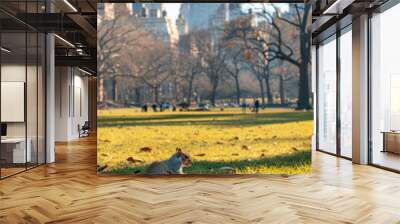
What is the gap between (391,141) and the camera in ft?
23.9

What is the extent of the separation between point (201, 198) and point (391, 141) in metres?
4.14

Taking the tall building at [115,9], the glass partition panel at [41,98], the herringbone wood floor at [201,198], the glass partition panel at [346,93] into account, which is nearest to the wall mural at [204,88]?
the tall building at [115,9]

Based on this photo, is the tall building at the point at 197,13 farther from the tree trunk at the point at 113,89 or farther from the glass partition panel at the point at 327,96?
the glass partition panel at the point at 327,96

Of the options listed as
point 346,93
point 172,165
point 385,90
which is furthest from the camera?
point 346,93

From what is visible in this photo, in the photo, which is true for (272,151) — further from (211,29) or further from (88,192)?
(88,192)

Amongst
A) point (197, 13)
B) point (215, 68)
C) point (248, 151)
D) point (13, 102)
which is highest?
point (197, 13)

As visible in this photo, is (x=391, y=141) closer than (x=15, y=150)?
No

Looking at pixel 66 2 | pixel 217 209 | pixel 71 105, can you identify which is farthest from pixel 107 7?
pixel 71 105

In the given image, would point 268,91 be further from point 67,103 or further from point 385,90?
point 67,103

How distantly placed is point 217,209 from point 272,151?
7.81 feet

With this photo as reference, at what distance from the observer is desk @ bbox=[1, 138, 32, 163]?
251 inches

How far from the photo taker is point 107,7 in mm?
6477

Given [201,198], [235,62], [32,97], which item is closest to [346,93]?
[235,62]

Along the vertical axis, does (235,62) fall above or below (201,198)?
above
